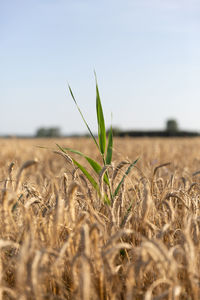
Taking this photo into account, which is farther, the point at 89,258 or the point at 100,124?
the point at 100,124

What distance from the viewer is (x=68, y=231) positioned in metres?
1.36

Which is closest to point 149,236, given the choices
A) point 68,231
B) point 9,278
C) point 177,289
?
point 68,231

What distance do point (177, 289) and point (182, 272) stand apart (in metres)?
0.32

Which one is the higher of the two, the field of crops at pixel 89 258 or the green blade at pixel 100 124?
the green blade at pixel 100 124

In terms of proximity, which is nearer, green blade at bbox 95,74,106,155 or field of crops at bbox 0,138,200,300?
field of crops at bbox 0,138,200,300

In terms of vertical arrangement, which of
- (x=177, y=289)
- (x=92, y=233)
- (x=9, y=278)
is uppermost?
(x=92, y=233)

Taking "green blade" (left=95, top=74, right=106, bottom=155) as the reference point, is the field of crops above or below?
below

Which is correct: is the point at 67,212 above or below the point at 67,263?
above

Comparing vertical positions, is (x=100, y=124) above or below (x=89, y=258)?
above

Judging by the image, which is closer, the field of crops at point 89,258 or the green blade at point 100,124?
the field of crops at point 89,258

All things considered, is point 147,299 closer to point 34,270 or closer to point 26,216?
point 34,270

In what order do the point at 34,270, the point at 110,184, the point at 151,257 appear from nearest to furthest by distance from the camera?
1. the point at 34,270
2. the point at 151,257
3. the point at 110,184

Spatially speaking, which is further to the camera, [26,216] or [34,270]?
[26,216]

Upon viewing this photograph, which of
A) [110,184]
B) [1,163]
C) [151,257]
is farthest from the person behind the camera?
[1,163]
